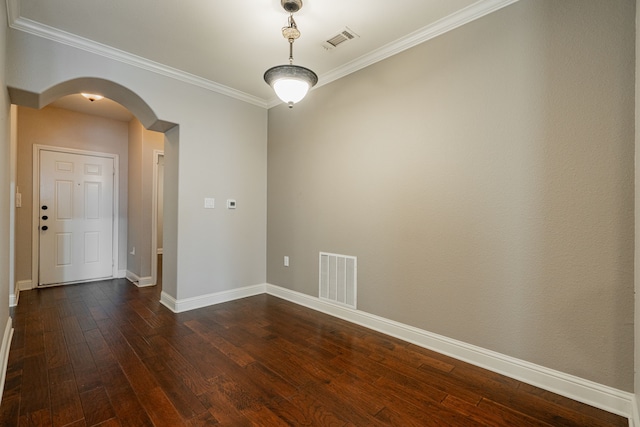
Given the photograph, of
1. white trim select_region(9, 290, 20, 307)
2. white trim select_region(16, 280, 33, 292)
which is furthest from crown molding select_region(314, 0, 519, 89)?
white trim select_region(16, 280, 33, 292)

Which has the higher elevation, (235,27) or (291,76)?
(235,27)

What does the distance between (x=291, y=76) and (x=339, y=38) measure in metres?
0.87

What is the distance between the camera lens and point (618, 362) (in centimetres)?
168

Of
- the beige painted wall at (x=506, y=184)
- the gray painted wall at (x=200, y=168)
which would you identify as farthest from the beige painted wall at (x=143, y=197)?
the beige painted wall at (x=506, y=184)

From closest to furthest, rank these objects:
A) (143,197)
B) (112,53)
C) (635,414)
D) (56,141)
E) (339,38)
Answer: (635,414) → (339,38) → (112,53) → (56,141) → (143,197)

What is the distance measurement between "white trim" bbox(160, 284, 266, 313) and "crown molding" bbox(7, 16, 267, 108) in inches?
102

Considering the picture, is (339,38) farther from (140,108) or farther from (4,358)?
(4,358)

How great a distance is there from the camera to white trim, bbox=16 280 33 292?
4.06 metres

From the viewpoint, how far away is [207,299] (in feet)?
11.6

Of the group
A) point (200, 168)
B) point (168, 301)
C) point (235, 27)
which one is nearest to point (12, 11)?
point (235, 27)

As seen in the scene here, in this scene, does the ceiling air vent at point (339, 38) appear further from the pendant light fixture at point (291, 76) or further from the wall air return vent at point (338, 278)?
the wall air return vent at point (338, 278)

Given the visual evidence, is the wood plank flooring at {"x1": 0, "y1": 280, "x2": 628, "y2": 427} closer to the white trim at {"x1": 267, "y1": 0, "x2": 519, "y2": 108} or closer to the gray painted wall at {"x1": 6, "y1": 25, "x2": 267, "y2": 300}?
the gray painted wall at {"x1": 6, "y1": 25, "x2": 267, "y2": 300}

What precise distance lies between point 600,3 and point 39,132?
6.44m

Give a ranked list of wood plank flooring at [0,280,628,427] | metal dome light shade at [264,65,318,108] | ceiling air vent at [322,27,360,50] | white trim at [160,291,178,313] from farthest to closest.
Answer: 1. white trim at [160,291,178,313]
2. ceiling air vent at [322,27,360,50]
3. metal dome light shade at [264,65,318,108]
4. wood plank flooring at [0,280,628,427]
